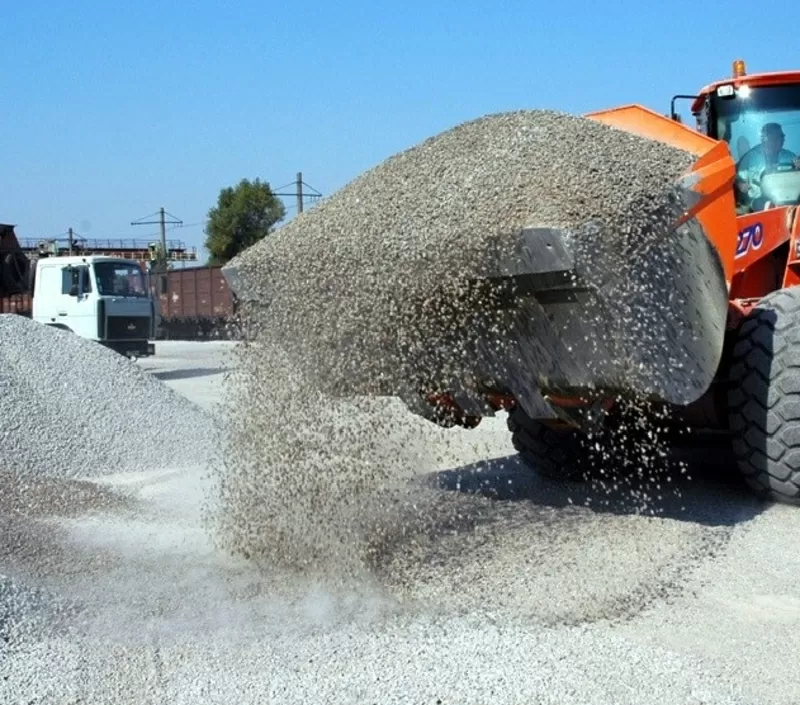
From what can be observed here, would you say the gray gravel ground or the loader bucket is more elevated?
the loader bucket

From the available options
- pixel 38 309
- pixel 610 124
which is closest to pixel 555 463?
pixel 610 124

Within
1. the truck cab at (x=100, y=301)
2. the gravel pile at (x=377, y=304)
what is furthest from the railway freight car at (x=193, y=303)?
the gravel pile at (x=377, y=304)

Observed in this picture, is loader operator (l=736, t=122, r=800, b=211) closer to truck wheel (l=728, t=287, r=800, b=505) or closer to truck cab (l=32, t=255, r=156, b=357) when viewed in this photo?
truck wheel (l=728, t=287, r=800, b=505)

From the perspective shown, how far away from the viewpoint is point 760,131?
5.38 metres

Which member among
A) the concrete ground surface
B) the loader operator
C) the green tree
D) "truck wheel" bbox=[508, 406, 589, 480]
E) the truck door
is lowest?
the concrete ground surface

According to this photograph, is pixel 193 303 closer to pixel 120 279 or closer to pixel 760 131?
pixel 120 279

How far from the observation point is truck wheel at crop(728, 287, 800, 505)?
457cm

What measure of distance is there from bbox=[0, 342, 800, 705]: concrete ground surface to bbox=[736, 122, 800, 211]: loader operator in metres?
1.44

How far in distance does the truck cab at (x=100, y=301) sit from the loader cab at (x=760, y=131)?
11.3 m

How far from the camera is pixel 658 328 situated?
13.0 feet

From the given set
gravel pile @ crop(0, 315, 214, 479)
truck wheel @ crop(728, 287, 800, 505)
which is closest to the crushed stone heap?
truck wheel @ crop(728, 287, 800, 505)

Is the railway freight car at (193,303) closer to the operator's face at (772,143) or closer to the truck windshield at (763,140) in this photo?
the truck windshield at (763,140)

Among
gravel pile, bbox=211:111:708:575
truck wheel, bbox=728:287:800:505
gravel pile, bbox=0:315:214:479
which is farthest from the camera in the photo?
gravel pile, bbox=0:315:214:479

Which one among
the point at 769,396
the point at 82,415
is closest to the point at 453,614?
the point at 769,396
